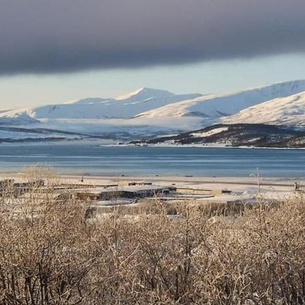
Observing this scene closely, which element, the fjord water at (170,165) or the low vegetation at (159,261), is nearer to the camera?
the low vegetation at (159,261)

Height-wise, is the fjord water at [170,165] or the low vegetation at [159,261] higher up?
the low vegetation at [159,261]

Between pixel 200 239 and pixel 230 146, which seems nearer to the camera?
pixel 200 239

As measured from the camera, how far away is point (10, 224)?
14773 mm

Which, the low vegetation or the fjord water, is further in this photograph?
the fjord water

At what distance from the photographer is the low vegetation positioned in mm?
13883

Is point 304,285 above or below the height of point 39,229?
below

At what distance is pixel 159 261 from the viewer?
16.1 meters

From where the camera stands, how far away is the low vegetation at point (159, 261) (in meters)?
13.9

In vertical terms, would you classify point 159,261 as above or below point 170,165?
above

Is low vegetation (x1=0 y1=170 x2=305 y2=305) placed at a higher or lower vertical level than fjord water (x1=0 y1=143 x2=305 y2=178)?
higher

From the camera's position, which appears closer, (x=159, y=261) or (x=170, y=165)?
(x=159, y=261)

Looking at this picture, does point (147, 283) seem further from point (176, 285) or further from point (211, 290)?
point (211, 290)

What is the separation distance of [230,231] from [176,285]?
182 centimetres

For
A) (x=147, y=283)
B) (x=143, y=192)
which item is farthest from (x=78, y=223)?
(x=143, y=192)
